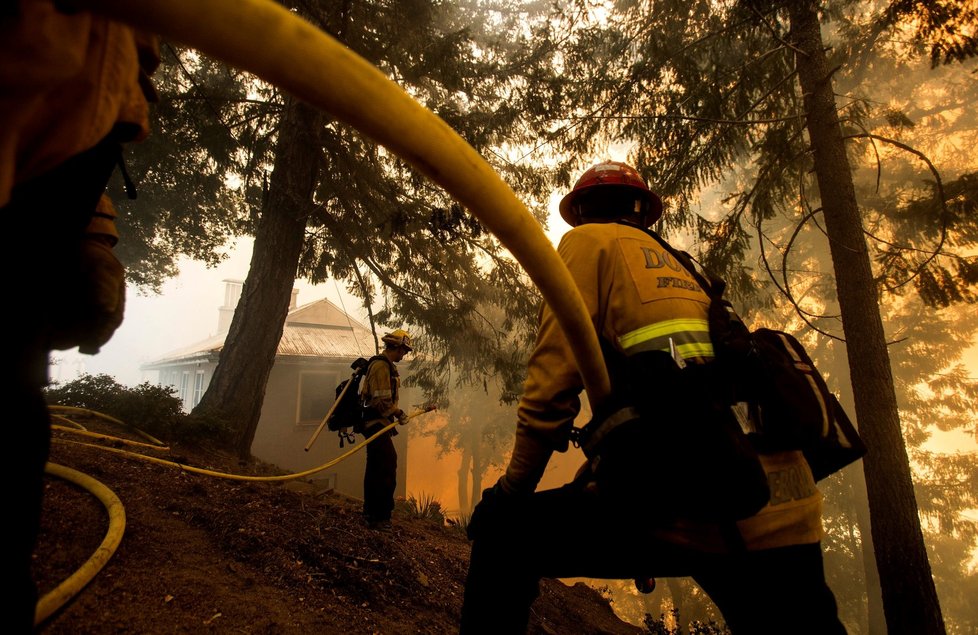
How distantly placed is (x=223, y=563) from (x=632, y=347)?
3044mm

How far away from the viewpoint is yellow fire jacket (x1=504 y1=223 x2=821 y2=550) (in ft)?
4.41

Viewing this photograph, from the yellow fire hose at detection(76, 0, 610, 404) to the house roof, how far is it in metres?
17.1

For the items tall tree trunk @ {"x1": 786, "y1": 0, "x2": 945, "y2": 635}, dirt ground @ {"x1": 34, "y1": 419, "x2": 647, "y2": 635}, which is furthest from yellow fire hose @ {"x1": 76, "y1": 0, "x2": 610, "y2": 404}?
tall tree trunk @ {"x1": 786, "y1": 0, "x2": 945, "y2": 635}

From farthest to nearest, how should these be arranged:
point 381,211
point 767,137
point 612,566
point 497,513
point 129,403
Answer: point 381,211 < point 129,403 < point 767,137 < point 497,513 < point 612,566

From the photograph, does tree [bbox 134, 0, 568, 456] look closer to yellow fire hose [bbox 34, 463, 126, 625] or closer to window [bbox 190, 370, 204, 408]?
yellow fire hose [bbox 34, 463, 126, 625]

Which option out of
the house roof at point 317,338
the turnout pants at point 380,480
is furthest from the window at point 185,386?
the turnout pants at point 380,480

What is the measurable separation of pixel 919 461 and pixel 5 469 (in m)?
28.4

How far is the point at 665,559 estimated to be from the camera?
1.42 m

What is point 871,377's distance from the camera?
154 inches

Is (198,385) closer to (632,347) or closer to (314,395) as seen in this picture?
(314,395)

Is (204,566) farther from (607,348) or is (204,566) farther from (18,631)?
(607,348)

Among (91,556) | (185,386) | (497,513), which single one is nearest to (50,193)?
(497,513)

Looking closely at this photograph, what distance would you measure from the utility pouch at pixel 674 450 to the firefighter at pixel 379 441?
165 inches

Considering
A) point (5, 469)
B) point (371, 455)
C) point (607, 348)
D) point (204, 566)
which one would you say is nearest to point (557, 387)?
point (607, 348)
